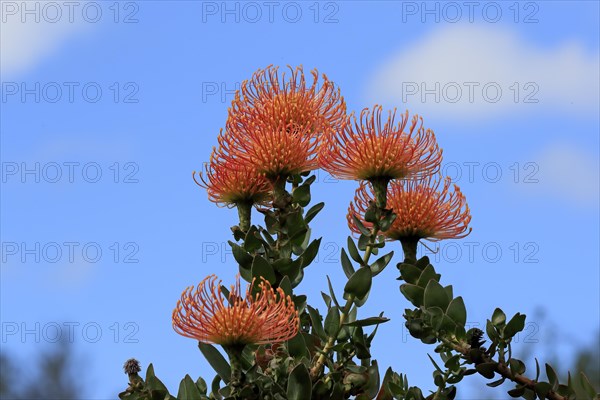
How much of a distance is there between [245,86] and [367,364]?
4.23 feet

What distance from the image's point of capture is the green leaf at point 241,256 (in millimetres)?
3793

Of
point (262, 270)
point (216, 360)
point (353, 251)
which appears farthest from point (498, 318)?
point (216, 360)

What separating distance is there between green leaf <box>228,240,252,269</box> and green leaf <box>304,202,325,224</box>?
318 mm

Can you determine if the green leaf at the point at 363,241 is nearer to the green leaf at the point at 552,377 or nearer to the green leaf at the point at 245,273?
the green leaf at the point at 245,273

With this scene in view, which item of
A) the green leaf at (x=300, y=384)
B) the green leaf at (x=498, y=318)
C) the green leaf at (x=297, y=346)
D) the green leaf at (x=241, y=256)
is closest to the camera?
the green leaf at (x=300, y=384)

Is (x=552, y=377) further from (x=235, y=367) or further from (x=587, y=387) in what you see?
(x=235, y=367)

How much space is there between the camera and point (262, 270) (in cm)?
372

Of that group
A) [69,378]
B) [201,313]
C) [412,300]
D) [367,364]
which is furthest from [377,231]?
[69,378]

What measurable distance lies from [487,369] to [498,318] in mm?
202

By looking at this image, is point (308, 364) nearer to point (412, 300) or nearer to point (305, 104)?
point (412, 300)

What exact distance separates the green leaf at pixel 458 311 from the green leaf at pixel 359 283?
1.06 ft

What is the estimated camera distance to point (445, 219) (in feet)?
13.3

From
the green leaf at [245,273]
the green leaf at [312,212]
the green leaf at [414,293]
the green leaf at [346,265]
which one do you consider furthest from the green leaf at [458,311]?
the green leaf at [245,273]

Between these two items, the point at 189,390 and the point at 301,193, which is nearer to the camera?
the point at 189,390
